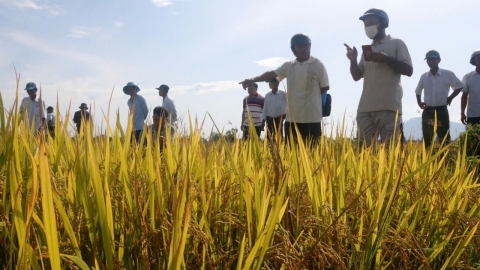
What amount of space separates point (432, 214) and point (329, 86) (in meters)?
2.82

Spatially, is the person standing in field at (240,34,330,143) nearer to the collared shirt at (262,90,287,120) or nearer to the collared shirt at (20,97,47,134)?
the collared shirt at (20,97,47,134)

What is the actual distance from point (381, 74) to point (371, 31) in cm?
38

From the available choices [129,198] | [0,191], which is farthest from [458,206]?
[0,191]

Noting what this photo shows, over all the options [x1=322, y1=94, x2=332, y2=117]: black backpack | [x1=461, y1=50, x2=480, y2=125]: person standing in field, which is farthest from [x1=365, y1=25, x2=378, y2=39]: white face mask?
[x1=461, y1=50, x2=480, y2=125]: person standing in field

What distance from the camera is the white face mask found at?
392 centimetres

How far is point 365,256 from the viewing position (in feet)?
4.05

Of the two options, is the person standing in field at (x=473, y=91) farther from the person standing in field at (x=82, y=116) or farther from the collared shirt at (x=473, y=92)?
the person standing in field at (x=82, y=116)

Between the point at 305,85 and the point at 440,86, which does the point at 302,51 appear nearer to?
the point at 305,85

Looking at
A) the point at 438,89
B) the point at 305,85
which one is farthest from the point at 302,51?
the point at 438,89

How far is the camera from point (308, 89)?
4277mm

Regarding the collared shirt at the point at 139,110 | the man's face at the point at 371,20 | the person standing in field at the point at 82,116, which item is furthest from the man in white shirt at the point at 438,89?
the person standing in field at the point at 82,116

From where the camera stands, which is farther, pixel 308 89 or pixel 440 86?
pixel 440 86

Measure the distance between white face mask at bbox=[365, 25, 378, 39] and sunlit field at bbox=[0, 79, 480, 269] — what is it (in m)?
2.37

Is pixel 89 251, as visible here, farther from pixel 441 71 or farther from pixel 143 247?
pixel 441 71
